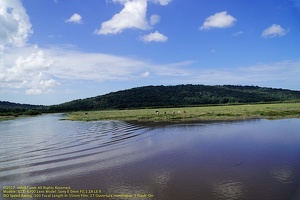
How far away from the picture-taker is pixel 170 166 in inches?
734

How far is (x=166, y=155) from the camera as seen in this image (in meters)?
22.2

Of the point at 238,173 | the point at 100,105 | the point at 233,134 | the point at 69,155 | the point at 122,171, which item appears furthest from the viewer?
the point at 100,105

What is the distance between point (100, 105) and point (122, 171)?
149070 mm

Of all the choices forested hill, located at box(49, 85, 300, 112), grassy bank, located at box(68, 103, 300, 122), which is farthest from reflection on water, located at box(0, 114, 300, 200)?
forested hill, located at box(49, 85, 300, 112)

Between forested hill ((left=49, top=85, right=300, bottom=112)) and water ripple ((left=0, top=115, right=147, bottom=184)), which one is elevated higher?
forested hill ((left=49, top=85, right=300, bottom=112))

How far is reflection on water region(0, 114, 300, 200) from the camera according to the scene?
13.9 metres

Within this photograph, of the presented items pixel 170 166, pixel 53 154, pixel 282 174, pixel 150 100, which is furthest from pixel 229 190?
pixel 150 100

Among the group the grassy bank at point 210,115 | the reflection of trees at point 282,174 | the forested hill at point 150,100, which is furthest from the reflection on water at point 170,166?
the forested hill at point 150,100

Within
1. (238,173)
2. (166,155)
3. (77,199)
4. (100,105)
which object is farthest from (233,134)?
(100,105)

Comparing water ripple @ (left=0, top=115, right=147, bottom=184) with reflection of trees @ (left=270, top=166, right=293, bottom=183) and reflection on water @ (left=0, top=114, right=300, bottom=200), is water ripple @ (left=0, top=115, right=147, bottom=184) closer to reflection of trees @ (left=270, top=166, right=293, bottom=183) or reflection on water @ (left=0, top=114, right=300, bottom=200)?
reflection on water @ (left=0, top=114, right=300, bottom=200)

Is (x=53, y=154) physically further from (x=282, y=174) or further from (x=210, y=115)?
(x=210, y=115)

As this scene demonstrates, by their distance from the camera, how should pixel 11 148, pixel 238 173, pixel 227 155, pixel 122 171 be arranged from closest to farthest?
pixel 238 173 < pixel 122 171 < pixel 227 155 < pixel 11 148

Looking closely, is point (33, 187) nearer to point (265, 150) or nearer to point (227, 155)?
point (227, 155)

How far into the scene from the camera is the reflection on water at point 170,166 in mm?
13938
